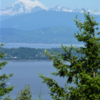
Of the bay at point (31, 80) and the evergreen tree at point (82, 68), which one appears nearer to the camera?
the evergreen tree at point (82, 68)

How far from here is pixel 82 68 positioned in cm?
483

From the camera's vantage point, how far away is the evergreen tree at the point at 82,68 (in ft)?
14.2

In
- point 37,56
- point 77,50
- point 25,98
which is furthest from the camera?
point 37,56

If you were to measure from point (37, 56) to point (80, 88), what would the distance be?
115 metres

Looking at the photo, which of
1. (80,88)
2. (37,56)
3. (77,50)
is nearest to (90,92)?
(80,88)

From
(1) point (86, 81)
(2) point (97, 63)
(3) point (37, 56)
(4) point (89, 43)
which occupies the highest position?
(4) point (89, 43)

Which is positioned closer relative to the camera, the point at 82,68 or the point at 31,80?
the point at 82,68

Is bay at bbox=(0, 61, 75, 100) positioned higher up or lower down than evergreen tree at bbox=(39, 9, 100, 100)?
lower down

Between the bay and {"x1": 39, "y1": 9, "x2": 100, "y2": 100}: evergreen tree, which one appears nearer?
{"x1": 39, "y1": 9, "x2": 100, "y2": 100}: evergreen tree

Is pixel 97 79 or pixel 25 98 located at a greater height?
pixel 97 79

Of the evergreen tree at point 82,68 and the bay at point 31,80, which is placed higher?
the evergreen tree at point 82,68

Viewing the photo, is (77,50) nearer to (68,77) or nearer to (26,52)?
(68,77)

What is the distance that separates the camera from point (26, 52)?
413ft

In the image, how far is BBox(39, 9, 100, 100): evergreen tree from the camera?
433cm
